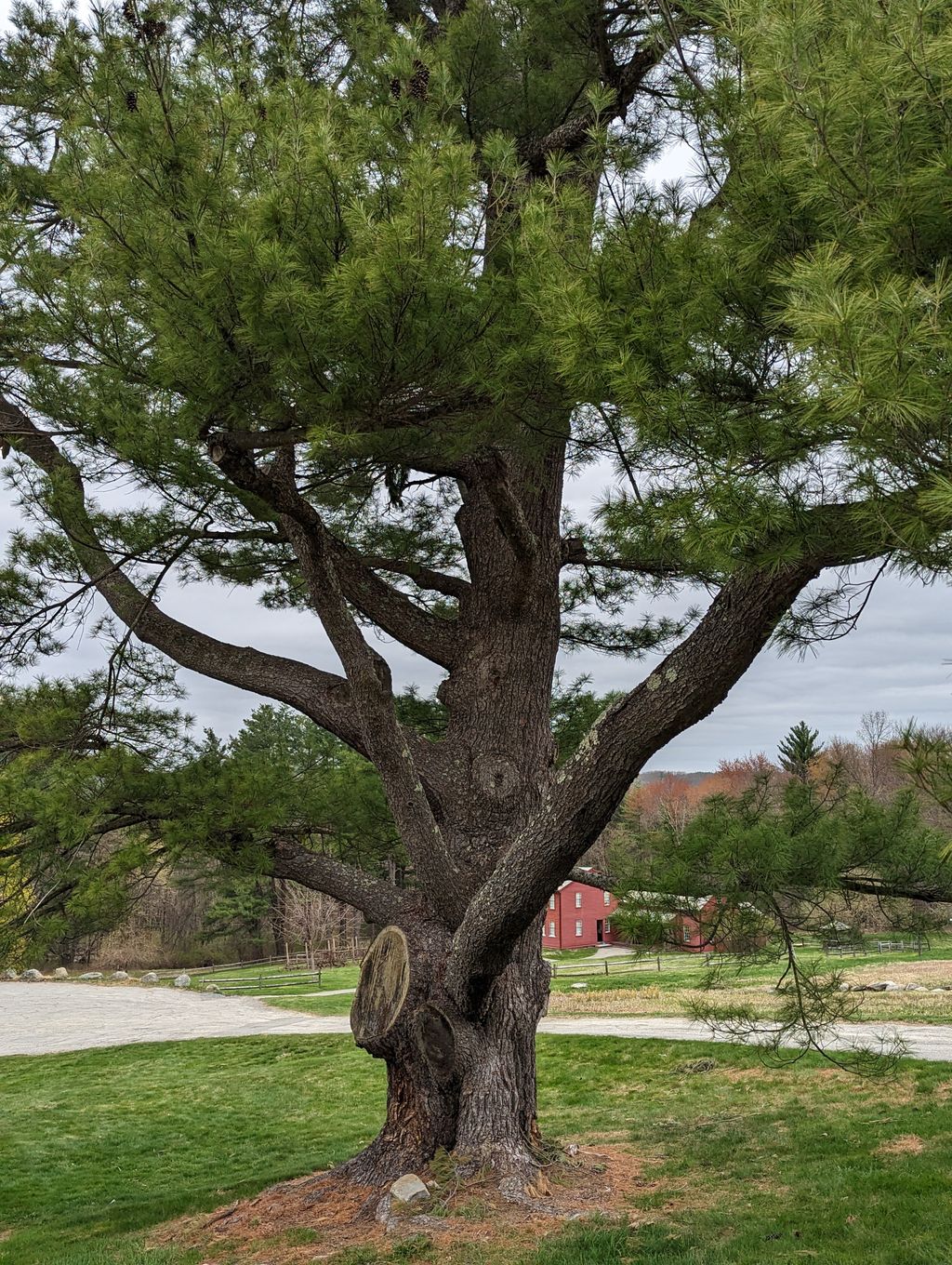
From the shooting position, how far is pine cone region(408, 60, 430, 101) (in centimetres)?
396

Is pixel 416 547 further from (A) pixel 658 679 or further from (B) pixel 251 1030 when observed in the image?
(B) pixel 251 1030

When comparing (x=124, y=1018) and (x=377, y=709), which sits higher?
(x=377, y=709)

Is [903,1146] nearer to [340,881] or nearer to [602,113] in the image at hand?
[340,881]

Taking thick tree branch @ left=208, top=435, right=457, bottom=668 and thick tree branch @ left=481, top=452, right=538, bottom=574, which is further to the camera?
thick tree branch @ left=208, top=435, right=457, bottom=668

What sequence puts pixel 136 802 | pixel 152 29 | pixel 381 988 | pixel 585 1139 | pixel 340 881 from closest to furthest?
pixel 152 29, pixel 381 988, pixel 136 802, pixel 340 881, pixel 585 1139

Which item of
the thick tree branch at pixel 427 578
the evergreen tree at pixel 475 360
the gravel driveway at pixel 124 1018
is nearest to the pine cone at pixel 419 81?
the evergreen tree at pixel 475 360

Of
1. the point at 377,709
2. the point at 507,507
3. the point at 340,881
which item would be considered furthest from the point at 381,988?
the point at 507,507

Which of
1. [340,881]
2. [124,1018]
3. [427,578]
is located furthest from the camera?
[124,1018]

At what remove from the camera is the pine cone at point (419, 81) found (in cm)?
396

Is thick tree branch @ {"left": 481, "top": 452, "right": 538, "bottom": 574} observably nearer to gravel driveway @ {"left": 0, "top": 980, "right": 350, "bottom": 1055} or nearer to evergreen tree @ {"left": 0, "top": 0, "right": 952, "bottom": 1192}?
evergreen tree @ {"left": 0, "top": 0, "right": 952, "bottom": 1192}

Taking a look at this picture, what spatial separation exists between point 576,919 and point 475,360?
36715mm

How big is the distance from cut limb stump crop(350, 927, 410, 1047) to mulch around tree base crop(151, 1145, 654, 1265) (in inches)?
30.5

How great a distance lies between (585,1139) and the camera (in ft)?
24.2

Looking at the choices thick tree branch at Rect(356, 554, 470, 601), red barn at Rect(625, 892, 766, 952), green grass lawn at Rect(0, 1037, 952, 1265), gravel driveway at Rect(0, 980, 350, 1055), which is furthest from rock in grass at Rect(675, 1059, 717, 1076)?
gravel driveway at Rect(0, 980, 350, 1055)
